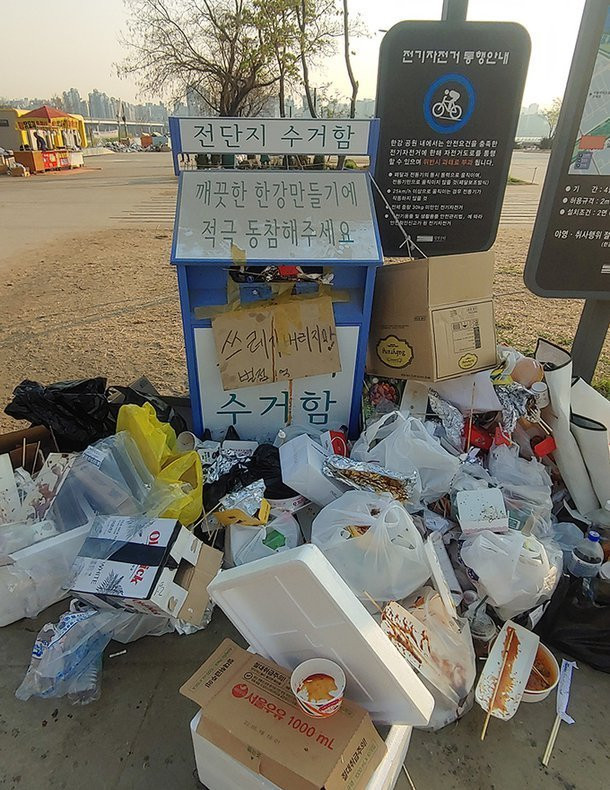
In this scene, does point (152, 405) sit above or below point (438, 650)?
above

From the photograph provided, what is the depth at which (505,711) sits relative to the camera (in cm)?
158

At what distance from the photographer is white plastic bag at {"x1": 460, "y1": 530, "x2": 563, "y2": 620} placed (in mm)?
1726

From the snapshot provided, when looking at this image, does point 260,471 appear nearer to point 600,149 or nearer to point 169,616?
point 169,616

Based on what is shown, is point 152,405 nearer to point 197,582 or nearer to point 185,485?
point 185,485

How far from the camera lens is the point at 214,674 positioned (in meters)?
1.33

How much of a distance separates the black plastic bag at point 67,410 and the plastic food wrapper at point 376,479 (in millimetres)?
1177

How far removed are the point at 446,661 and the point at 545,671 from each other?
1.32 feet

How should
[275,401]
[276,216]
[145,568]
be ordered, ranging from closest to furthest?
[145,568] < [276,216] < [275,401]

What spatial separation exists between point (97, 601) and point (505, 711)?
1368mm

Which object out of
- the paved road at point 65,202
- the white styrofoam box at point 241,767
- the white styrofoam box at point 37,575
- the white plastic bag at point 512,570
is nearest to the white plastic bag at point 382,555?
the white plastic bag at point 512,570

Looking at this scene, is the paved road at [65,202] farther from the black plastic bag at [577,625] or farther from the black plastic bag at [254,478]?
the black plastic bag at [577,625]

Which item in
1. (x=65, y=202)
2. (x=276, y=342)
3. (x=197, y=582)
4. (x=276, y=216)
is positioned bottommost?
(x=65, y=202)

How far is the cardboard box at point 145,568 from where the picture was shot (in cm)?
Result: 167

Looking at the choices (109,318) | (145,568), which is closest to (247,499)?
(145,568)
